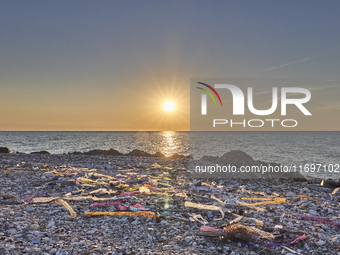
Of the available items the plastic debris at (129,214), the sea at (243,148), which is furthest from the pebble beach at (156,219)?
the sea at (243,148)

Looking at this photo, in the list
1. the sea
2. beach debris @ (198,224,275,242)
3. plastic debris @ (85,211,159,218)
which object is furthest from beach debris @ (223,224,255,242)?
the sea

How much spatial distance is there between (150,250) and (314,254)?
3065 mm

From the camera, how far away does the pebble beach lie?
4602mm

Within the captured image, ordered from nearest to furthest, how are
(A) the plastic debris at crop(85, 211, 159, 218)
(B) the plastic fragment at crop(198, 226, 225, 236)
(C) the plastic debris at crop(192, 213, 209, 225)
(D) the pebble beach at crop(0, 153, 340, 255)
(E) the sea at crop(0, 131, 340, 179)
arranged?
(D) the pebble beach at crop(0, 153, 340, 255), (B) the plastic fragment at crop(198, 226, 225, 236), (C) the plastic debris at crop(192, 213, 209, 225), (A) the plastic debris at crop(85, 211, 159, 218), (E) the sea at crop(0, 131, 340, 179)

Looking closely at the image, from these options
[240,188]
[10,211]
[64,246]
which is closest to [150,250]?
[64,246]

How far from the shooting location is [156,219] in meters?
5.80

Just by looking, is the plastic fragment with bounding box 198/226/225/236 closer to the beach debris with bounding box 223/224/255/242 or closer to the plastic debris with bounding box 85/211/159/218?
the beach debris with bounding box 223/224/255/242

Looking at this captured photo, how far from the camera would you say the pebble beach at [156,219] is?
4.60m

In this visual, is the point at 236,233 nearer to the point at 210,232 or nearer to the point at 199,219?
the point at 210,232

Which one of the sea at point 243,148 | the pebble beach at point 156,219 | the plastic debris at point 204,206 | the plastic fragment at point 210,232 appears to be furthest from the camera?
the sea at point 243,148

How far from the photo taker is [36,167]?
12.0 meters

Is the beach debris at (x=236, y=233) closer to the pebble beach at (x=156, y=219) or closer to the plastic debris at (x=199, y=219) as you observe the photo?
the pebble beach at (x=156, y=219)

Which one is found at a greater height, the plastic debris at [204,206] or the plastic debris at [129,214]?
the plastic debris at [129,214]

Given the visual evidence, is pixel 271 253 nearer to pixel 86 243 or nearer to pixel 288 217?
pixel 288 217
